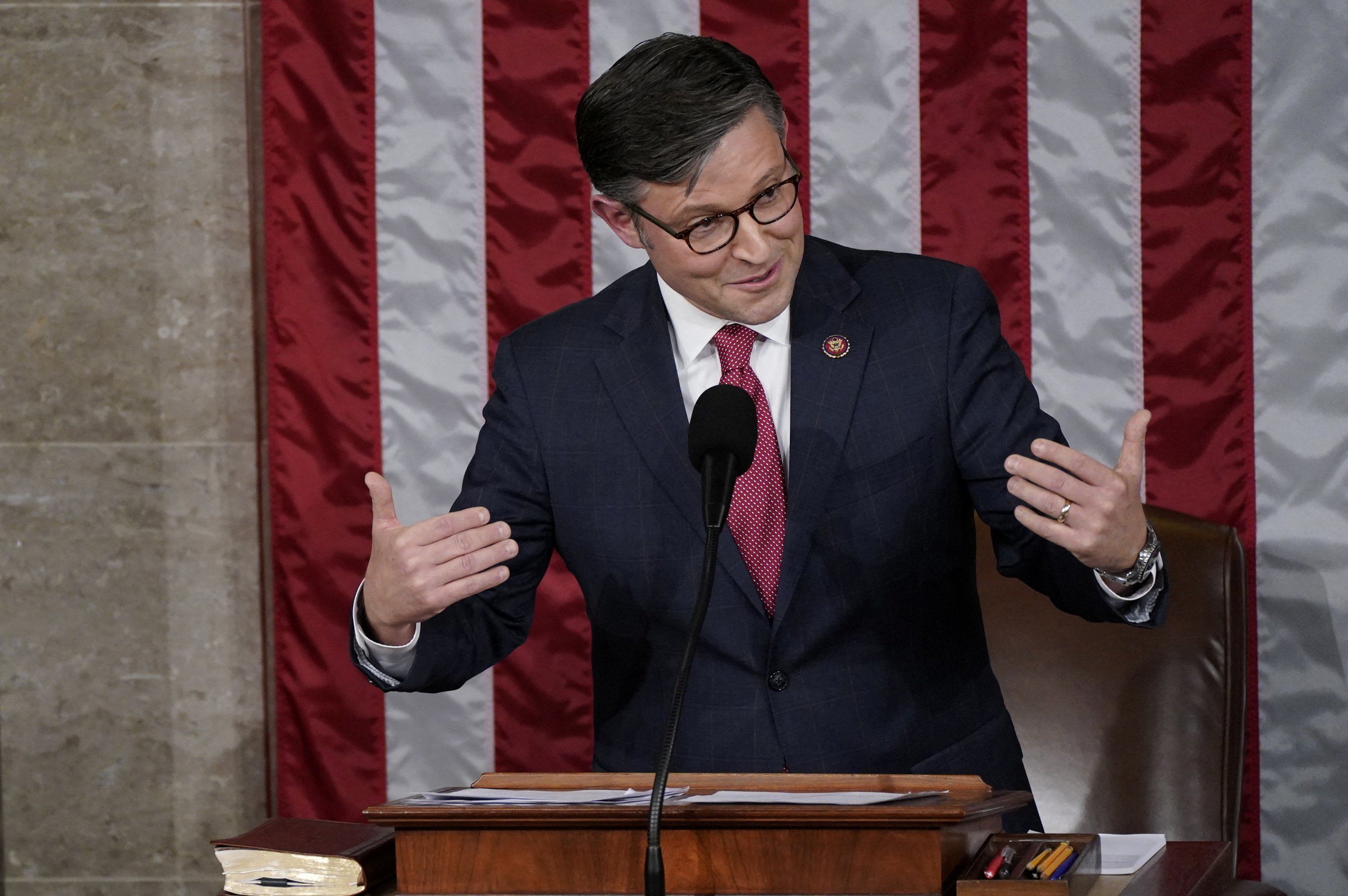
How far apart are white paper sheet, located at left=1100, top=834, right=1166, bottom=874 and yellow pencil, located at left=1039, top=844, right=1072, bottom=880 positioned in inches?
4.5

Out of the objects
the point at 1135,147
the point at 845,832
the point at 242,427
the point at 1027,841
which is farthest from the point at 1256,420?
the point at 242,427

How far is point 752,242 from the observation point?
162 centimetres

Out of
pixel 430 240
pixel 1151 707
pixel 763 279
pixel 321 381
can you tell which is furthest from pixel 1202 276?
pixel 321 381

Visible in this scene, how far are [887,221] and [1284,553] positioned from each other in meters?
0.94

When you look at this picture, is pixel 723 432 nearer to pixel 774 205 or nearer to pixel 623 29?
pixel 774 205

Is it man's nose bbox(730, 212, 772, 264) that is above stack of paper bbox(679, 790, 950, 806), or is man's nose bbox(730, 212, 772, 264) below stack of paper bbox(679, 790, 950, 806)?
above

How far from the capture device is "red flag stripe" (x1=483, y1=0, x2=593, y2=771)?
2.60m

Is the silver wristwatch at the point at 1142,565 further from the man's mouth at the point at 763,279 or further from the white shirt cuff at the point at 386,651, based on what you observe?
the white shirt cuff at the point at 386,651

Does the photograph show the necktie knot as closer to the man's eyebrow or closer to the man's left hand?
the man's eyebrow

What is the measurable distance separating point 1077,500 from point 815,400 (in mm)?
455

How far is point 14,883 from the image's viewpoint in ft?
9.12

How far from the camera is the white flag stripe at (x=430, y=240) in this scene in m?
2.62

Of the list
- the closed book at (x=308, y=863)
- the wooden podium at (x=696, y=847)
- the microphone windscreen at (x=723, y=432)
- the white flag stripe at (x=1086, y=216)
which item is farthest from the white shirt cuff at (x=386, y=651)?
the white flag stripe at (x=1086, y=216)

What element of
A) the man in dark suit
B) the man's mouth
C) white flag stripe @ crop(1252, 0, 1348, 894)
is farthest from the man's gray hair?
white flag stripe @ crop(1252, 0, 1348, 894)
